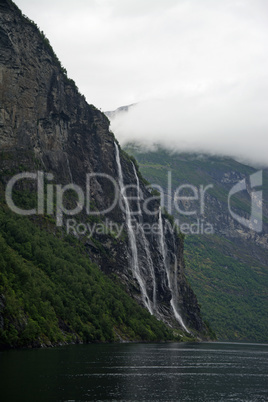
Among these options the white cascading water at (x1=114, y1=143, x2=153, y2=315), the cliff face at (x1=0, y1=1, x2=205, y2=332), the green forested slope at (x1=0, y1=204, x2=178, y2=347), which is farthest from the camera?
the white cascading water at (x1=114, y1=143, x2=153, y2=315)

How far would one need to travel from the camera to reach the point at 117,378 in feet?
204

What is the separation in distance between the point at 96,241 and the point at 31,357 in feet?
306

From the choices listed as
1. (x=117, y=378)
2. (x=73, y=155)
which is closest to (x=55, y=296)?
(x=117, y=378)

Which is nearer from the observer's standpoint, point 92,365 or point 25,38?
point 92,365

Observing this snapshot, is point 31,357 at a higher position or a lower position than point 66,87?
lower

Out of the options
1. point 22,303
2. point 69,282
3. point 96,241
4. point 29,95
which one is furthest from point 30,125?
point 22,303

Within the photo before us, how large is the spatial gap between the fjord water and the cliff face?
254 feet

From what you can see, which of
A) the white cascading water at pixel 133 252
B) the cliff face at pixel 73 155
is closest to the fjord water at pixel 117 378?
the cliff face at pixel 73 155

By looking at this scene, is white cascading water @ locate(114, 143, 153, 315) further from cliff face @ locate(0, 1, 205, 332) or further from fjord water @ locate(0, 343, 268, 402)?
fjord water @ locate(0, 343, 268, 402)

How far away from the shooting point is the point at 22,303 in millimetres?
90250

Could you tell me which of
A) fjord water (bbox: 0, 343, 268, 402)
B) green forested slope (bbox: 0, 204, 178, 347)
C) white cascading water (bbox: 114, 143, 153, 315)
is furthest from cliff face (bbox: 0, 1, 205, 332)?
fjord water (bbox: 0, 343, 268, 402)

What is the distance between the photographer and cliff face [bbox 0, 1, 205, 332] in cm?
15400

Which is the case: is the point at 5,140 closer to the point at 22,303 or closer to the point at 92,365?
the point at 22,303

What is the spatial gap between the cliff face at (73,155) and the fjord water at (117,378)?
254ft
